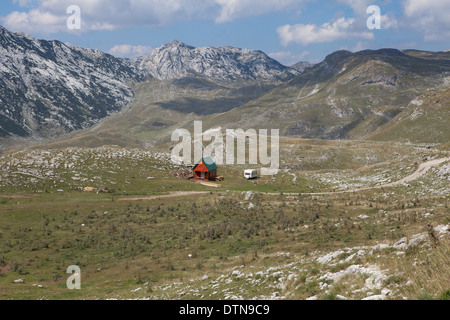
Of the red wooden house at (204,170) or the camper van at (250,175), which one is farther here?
the camper van at (250,175)

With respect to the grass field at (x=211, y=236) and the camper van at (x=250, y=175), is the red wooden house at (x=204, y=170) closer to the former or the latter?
the grass field at (x=211, y=236)

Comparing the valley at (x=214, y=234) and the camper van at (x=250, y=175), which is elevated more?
the camper van at (x=250, y=175)

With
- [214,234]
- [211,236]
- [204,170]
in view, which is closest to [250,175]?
[204,170]

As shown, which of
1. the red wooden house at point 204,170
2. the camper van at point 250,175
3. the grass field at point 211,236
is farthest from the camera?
the camper van at point 250,175

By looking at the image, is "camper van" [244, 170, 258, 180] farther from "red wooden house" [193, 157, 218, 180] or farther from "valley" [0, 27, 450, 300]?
"red wooden house" [193, 157, 218, 180]

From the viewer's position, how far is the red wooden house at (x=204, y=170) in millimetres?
81312

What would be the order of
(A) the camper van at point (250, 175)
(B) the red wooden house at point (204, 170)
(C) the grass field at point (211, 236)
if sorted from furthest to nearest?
(A) the camper van at point (250, 175) < (B) the red wooden house at point (204, 170) < (C) the grass field at point (211, 236)

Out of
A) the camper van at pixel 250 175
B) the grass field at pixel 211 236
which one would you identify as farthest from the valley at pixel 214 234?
the camper van at pixel 250 175

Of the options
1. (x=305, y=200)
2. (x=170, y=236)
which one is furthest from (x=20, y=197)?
(x=305, y=200)

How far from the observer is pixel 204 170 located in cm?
8144

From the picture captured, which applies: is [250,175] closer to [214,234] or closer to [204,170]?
[204,170]
